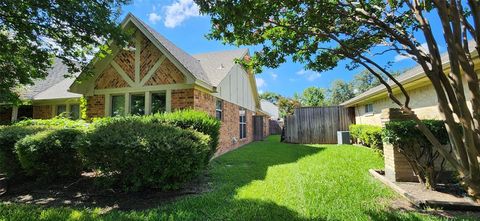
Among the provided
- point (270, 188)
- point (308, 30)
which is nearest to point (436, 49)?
point (308, 30)

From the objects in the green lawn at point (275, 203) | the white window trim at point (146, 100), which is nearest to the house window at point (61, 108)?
the white window trim at point (146, 100)

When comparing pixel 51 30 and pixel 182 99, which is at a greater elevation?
pixel 51 30

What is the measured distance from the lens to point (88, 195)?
18.1 ft

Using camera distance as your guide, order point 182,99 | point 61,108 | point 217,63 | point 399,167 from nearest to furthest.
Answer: point 399,167 → point 182,99 → point 61,108 → point 217,63

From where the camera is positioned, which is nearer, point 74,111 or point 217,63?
point 74,111

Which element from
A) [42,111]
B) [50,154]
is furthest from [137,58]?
[42,111]

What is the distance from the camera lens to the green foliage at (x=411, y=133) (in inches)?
205

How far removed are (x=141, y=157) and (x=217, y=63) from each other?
416 inches

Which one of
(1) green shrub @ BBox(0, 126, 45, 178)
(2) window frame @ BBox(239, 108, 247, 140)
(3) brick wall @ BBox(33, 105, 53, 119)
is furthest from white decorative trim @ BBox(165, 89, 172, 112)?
(3) brick wall @ BBox(33, 105, 53, 119)

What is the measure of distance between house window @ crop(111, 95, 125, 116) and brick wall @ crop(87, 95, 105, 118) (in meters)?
0.42

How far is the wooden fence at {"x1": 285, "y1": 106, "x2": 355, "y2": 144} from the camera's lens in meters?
17.0

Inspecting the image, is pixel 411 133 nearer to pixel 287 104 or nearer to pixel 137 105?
pixel 137 105

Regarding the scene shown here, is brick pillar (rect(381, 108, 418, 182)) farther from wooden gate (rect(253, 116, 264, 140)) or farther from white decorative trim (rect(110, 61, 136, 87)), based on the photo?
wooden gate (rect(253, 116, 264, 140))

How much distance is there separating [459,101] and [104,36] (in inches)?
324
